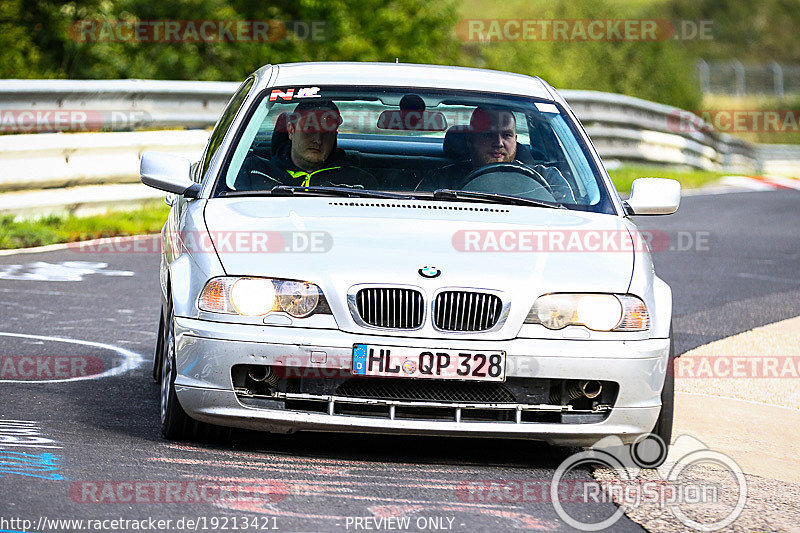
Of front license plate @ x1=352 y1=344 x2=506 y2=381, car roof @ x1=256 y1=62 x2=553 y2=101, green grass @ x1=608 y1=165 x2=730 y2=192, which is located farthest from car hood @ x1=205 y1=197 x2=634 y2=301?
green grass @ x1=608 y1=165 x2=730 y2=192

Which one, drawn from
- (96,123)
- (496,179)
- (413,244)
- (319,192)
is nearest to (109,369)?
(319,192)

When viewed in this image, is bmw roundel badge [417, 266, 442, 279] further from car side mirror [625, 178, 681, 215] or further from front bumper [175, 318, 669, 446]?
car side mirror [625, 178, 681, 215]

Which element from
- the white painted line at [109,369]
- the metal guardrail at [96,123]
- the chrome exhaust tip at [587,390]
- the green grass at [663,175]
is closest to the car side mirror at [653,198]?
the chrome exhaust tip at [587,390]

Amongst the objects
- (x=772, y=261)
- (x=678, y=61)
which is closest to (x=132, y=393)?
(x=772, y=261)

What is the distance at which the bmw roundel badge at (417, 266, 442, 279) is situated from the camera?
5172 millimetres

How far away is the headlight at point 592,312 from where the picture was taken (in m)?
5.22

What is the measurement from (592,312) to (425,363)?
2.18 ft

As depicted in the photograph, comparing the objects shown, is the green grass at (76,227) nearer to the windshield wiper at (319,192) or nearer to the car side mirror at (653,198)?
the windshield wiper at (319,192)

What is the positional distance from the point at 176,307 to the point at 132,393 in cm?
130

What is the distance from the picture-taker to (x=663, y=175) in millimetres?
22156

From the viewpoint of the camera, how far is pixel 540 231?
5.62 m

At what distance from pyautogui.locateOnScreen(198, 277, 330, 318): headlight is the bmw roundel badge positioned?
1.20 ft

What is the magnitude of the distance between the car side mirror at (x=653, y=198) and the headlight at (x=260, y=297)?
1815 millimetres

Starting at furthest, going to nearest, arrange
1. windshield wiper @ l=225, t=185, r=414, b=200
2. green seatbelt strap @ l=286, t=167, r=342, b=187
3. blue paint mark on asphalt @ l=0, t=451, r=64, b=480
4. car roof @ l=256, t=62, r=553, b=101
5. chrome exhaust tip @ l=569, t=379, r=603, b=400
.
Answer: car roof @ l=256, t=62, r=553, b=101 → green seatbelt strap @ l=286, t=167, r=342, b=187 → windshield wiper @ l=225, t=185, r=414, b=200 → chrome exhaust tip @ l=569, t=379, r=603, b=400 → blue paint mark on asphalt @ l=0, t=451, r=64, b=480
